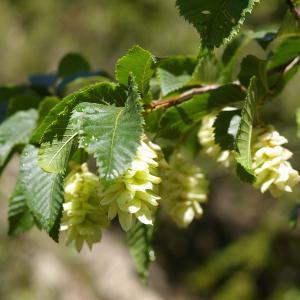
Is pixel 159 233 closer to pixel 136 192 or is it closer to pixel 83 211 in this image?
pixel 83 211

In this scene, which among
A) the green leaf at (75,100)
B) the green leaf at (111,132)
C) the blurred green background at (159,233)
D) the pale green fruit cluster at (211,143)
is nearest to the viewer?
the green leaf at (111,132)

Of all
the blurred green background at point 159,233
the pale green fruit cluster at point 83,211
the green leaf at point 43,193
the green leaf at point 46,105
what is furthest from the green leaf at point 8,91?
the blurred green background at point 159,233

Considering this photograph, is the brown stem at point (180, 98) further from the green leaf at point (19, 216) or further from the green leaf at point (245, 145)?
the green leaf at point (19, 216)

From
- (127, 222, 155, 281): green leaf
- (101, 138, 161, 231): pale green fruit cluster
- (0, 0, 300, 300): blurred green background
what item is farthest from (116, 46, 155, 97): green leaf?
(0, 0, 300, 300): blurred green background

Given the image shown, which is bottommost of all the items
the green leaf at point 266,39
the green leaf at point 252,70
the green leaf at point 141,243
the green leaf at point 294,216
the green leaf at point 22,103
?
the green leaf at point 141,243

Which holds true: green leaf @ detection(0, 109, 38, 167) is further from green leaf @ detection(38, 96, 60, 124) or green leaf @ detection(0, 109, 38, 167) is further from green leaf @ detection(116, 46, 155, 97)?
green leaf @ detection(116, 46, 155, 97)

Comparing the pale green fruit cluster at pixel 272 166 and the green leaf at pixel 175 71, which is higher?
the green leaf at pixel 175 71
